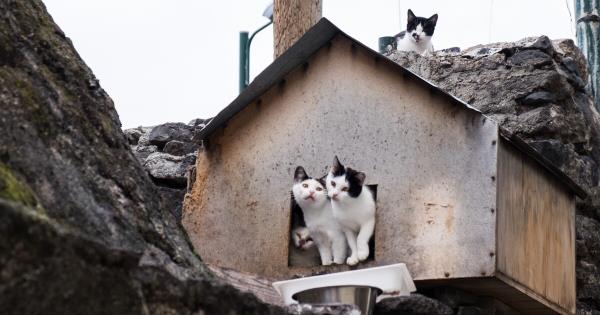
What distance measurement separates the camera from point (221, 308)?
262 cm

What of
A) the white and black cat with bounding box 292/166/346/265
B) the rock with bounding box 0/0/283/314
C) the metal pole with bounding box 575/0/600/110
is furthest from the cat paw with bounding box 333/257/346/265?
the metal pole with bounding box 575/0/600/110

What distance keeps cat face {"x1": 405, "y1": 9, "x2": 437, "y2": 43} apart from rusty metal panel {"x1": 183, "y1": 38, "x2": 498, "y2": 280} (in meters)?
3.46

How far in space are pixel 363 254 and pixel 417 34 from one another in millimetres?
4181

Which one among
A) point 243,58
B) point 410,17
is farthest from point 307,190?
point 243,58

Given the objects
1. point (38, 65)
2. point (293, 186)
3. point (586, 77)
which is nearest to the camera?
point (38, 65)

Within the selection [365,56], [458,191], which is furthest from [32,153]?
[365,56]

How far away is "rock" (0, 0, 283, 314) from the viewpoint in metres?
2.07

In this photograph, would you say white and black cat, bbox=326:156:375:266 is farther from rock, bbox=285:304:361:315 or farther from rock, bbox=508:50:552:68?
rock, bbox=285:304:361:315

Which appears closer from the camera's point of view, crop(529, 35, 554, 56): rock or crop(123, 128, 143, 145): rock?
crop(529, 35, 554, 56): rock

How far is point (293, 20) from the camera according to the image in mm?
8305

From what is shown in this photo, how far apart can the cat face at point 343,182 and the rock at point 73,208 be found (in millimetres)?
2836

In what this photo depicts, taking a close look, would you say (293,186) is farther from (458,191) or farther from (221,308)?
(221,308)

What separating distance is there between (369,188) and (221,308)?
3863mm

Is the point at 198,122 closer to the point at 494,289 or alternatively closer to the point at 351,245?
the point at 351,245
